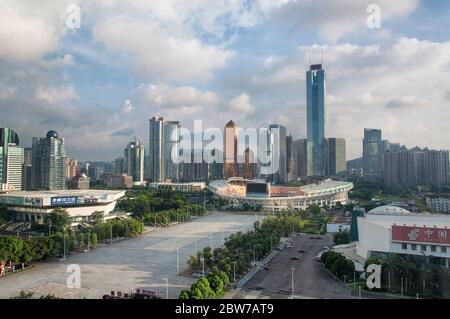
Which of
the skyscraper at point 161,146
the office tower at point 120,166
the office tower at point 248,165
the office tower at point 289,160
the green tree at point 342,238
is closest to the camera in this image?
the green tree at point 342,238

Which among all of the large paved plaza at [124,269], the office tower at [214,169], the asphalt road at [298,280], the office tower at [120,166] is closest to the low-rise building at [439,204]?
the asphalt road at [298,280]

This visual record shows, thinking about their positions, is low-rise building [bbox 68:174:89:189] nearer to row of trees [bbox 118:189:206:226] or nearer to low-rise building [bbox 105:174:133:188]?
low-rise building [bbox 105:174:133:188]

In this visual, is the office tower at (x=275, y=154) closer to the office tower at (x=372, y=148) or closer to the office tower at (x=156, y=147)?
the office tower at (x=156, y=147)

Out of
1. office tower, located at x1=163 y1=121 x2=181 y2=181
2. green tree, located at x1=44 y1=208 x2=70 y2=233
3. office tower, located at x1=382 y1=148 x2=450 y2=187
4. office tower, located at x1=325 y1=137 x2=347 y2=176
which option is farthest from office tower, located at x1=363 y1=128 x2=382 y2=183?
green tree, located at x1=44 y1=208 x2=70 y2=233

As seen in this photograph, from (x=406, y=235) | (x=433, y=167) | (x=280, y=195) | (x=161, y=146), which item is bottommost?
(x=280, y=195)

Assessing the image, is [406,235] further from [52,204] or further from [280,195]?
[280,195]

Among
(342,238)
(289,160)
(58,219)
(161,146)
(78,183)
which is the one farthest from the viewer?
(289,160)

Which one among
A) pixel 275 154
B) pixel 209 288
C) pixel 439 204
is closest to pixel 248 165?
pixel 275 154
